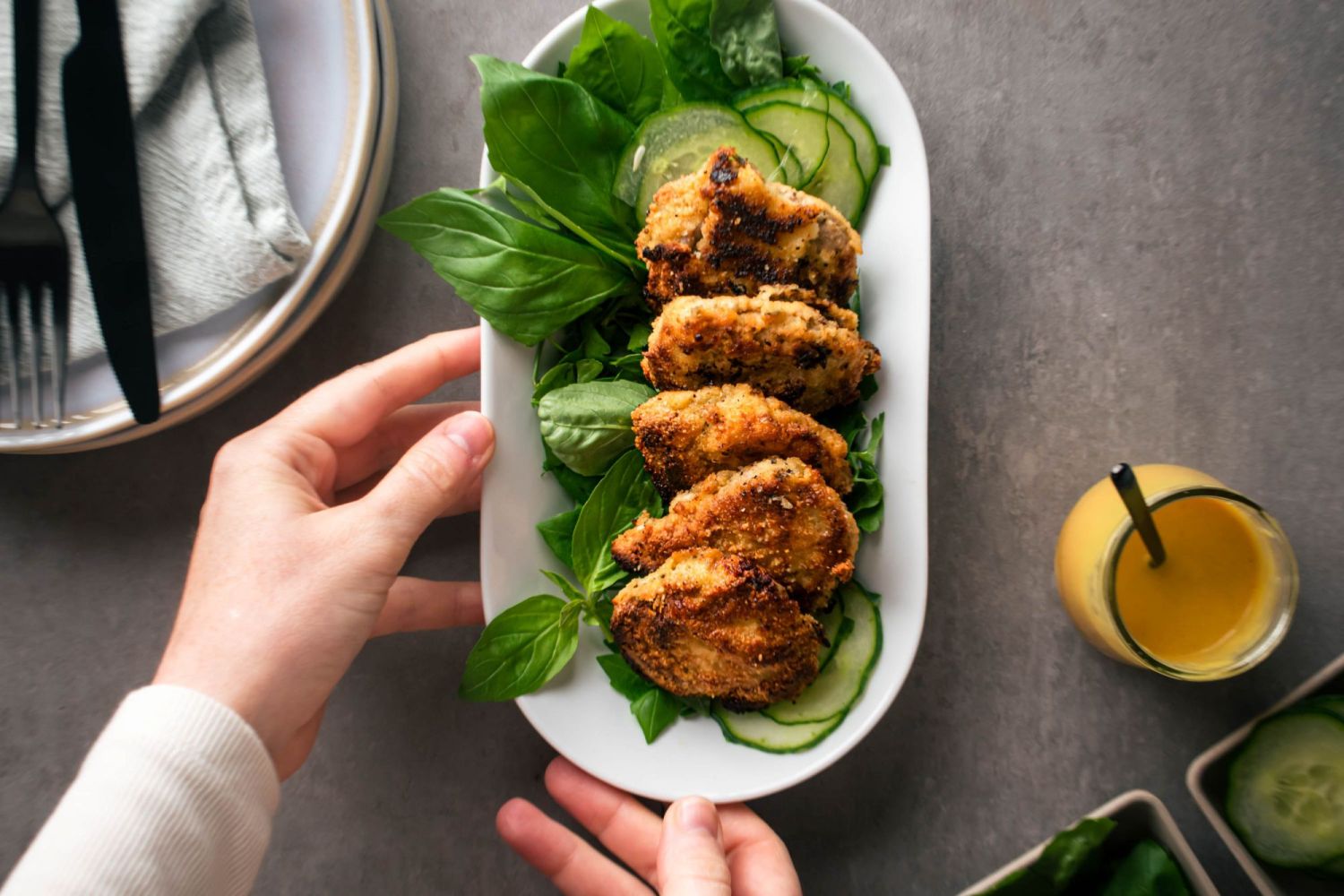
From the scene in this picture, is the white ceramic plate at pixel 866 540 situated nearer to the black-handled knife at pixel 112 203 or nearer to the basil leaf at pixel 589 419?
the basil leaf at pixel 589 419

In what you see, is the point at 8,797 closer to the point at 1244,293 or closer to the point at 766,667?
the point at 766,667

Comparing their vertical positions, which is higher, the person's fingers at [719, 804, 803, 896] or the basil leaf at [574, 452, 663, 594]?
the basil leaf at [574, 452, 663, 594]

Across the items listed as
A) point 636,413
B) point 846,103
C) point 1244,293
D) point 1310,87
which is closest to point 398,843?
point 636,413

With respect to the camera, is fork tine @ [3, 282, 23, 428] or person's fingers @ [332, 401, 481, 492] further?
person's fingers @ [332, 401, 481, 492]

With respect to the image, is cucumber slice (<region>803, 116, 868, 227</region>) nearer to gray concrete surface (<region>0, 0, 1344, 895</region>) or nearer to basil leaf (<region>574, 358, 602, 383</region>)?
gray concrete surface (<region>0, 0, 1344, 895</region>)

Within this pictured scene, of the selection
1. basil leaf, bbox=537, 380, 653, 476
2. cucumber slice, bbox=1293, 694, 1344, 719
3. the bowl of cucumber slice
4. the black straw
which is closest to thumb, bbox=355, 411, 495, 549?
basil leaf, bbox=537, 380, 653, 476

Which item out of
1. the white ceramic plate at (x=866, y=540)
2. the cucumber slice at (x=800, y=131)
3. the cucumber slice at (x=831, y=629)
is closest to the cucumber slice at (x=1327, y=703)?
the white ceramic plate at (x=866, y=540)
